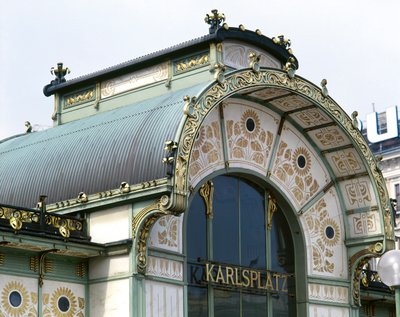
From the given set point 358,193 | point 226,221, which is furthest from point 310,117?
point 226,221

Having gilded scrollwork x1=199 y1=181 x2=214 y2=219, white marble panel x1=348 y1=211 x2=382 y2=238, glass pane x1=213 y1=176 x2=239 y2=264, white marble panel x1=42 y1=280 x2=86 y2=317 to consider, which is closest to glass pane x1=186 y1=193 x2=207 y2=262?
gilded scrollwork x1=199 y1=181 x2=214 y2=219

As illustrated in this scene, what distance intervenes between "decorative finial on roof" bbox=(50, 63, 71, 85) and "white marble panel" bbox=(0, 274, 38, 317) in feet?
36.6

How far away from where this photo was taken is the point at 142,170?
32406 mm

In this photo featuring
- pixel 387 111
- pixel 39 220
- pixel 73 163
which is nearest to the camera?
pixel 39 220

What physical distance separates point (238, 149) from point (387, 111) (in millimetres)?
47335

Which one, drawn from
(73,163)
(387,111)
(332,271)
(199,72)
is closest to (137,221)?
(73,163)

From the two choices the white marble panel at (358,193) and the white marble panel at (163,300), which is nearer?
the white marble panel at (163,300)

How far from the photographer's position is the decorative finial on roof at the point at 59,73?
1610 inches

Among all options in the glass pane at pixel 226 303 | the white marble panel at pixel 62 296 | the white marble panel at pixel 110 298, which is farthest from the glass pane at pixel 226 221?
the white marble panel at pixel 62 296

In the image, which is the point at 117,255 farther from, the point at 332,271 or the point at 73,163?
the point at 332,271

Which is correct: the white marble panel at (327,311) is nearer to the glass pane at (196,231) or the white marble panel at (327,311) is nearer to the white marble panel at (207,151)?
the glass pane at (196,231)

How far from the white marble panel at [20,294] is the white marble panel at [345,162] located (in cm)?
1163

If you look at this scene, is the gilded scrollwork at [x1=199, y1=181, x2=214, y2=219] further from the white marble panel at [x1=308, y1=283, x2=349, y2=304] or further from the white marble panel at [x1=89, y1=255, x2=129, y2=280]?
the white marble panel at [x1=308, y1=283, x2=349, y2=304]

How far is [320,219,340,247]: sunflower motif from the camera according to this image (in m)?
38.4
